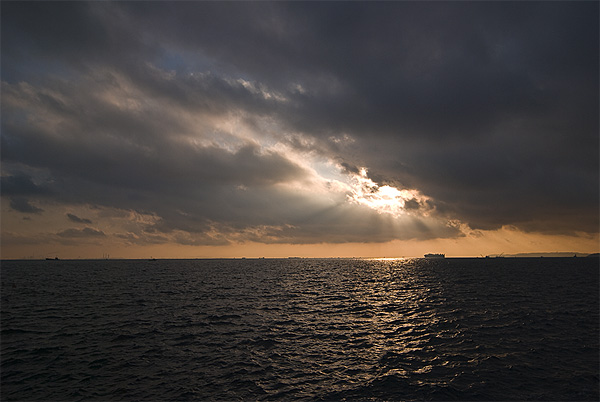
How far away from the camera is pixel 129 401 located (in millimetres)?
18156

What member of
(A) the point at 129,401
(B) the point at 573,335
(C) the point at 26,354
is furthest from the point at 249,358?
(B) the point at 573,335

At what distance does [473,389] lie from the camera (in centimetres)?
1997

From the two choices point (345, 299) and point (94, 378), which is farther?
point (345, 299)

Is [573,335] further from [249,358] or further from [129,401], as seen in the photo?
[129,401]

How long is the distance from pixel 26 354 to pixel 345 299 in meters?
44.7

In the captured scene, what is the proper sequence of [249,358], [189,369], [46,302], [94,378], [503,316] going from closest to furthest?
[94,378]
[189,369]
[249,358]
[503,316]
[46,302]

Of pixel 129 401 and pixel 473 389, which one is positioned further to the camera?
→ pixel 473 389

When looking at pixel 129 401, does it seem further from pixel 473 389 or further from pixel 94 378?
pixel 473 389

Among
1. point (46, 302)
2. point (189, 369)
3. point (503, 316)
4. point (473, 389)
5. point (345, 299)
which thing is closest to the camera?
point (473, 389)

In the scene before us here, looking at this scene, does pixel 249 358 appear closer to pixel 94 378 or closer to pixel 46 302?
pixel 94 378

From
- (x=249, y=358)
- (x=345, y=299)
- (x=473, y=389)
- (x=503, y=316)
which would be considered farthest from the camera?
(x=345, y=299)

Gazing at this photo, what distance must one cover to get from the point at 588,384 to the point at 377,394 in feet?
48.3

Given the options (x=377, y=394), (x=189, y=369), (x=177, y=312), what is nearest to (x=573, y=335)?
(x=377, y=394)

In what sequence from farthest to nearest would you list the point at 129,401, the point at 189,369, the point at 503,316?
the point at 503,316 < the point at 189,369 < the point at 129,401
